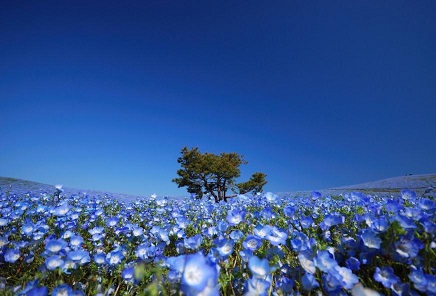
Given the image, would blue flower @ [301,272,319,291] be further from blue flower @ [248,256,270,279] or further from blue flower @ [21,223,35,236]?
blue flower @ [21,223,35,236]

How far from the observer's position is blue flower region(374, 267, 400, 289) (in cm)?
159

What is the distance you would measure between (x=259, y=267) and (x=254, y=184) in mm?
24581

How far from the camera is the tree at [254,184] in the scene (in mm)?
25688

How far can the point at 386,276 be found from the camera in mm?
1662

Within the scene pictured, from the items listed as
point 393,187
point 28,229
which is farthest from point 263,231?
point 393,187

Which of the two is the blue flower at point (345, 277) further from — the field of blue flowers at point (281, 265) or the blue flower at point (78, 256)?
the blue flower at point (78, 256)

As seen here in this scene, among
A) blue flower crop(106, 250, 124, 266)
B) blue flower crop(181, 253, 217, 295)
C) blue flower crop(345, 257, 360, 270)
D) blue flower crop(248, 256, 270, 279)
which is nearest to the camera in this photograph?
blue flower crop(181, 253, 217, 295)

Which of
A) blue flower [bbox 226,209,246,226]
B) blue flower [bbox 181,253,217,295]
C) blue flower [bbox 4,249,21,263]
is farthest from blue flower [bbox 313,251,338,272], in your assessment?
blue flower [bbox 4,249,21,263]

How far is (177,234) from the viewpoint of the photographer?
319cm

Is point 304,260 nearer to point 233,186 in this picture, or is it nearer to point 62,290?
point 62,290

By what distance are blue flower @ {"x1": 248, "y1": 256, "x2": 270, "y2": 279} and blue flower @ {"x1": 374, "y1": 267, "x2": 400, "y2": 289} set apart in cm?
75

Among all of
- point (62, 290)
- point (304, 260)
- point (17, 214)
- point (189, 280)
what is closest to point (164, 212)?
point (17, 214)

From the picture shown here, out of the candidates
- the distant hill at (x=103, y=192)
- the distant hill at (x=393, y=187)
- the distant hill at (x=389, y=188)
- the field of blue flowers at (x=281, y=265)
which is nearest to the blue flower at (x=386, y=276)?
the field of blue flowers at (x=281, y=265)

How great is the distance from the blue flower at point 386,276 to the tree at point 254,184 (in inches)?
944
